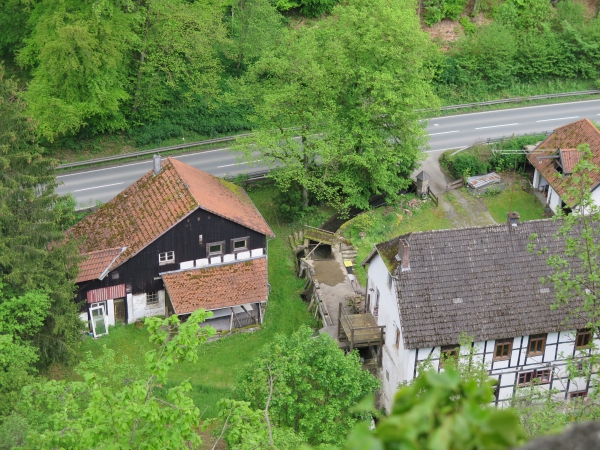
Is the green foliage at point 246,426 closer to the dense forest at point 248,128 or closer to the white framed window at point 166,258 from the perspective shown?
the dense forest at point 248,128

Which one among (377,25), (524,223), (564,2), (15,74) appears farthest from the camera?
(564,2)

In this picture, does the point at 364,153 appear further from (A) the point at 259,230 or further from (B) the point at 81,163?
(B) the point at 81,163

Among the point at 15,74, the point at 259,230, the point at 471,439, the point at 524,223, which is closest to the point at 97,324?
the point at 259,230

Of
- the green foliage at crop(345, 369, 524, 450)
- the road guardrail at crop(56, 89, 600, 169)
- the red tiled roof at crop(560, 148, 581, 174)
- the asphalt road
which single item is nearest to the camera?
the green foliage at crop(345, 369, 524, 450)

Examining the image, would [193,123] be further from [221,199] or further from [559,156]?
[559,156]

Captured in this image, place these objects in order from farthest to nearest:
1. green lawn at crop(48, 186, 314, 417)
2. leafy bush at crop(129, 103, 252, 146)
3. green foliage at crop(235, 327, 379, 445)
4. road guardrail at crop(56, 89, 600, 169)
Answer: leafy bush at crop(129, 103, 252, 146) < road guardrail at crop(56, 89, 600, 169) < green lawn at crop(48, 186, 314, 417) < green foliage at crop(235, 327, 379, 445)

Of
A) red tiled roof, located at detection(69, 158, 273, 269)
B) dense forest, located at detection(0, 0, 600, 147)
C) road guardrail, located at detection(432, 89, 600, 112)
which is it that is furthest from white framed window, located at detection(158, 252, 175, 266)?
road guardrail, located at detection(432, 89, 600, 112)

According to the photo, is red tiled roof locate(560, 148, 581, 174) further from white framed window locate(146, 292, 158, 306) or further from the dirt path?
white framed window locate(146, 292, 158, 306)
